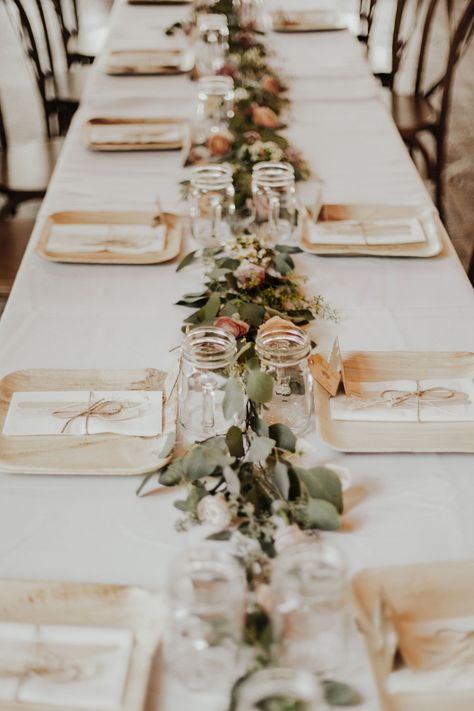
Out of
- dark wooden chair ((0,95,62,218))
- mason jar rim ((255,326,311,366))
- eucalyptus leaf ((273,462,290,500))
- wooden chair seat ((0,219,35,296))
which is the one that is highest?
mason jar rim ((255,326,311,366))

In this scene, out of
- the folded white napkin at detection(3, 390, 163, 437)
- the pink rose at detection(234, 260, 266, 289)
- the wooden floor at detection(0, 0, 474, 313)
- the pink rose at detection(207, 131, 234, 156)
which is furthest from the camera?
the wooden floor at detection(0, 0, 474, 313)

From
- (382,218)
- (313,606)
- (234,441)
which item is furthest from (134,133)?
(313,606)

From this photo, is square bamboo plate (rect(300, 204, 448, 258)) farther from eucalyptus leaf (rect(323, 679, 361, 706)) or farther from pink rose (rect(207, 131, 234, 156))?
eucalyptus leaf (rect(323, 679, 361, 706))

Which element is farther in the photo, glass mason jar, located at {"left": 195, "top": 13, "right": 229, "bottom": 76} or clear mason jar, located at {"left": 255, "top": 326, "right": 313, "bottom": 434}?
glass mason jar, located at {"left": 195, "top": 13, "right": 229, "bottom": 76}

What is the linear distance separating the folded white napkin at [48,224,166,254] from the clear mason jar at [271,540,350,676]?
111 cm

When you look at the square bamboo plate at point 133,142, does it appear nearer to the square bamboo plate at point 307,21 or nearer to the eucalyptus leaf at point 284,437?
the square bamboo plate at point 307,21

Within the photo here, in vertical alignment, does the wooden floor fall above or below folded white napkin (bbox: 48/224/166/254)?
below

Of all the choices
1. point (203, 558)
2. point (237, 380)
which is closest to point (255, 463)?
point (237, 380)

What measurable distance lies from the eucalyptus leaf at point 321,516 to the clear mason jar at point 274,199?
0.99 metres

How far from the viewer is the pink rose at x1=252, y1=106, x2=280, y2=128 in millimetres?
2463

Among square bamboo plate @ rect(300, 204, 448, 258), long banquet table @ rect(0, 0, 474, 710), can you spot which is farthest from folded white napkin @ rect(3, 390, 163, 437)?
square bamboo plate @ rect(300, 204, 448, 258)

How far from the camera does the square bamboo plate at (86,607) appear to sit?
41.1 inches

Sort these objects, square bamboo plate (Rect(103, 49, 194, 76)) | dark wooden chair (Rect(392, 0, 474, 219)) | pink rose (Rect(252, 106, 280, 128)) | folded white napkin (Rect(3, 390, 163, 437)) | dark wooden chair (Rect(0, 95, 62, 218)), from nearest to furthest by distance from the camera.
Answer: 1. folded white napkin (Rect(3, 390, 163, 437))
2. pink rose (Rect(252, 106, 280, 128))
3. dark wooden chair (Rect(0, 95, 62, 218))
4. square bamboo plate (Rect(103, 49, 194, 76))
5. dark wooden chair (Rect(392, 0, 474, 219))

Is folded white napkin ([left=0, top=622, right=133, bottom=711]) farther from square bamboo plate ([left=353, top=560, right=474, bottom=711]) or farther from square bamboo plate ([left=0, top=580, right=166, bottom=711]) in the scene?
square bamboo plate ([left=353, top=560, right=474, bottom=711])
